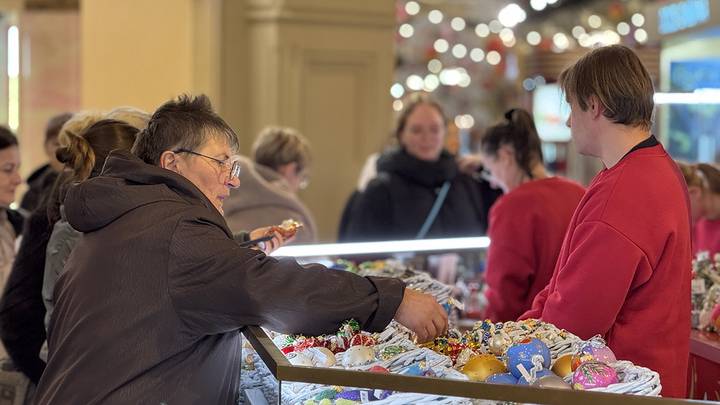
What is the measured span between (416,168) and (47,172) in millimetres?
1857

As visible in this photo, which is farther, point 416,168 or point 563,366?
point 416,168

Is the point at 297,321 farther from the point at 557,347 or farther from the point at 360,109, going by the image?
the point at 360,109

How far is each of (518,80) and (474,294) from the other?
10059 millimetres

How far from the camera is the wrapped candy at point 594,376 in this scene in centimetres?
223

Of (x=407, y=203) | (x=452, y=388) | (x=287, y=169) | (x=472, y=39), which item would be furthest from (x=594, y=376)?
(x=472, y=39)

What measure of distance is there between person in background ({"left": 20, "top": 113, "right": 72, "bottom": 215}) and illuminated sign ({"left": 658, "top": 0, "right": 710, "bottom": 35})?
4.30 meters

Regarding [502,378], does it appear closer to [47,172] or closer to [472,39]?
[47,172]

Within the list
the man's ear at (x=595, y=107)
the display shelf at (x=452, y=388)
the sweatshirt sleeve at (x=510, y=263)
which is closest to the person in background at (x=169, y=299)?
the display shelf at (x=452, y=388)

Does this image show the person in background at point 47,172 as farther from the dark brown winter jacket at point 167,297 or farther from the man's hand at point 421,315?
the man's hand at point 421,315

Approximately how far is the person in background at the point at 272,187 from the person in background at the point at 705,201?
170 cm

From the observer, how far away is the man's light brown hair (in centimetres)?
279

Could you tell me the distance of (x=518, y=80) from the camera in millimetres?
14852

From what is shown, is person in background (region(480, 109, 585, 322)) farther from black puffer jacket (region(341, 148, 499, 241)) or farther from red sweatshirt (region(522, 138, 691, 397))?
black puffer jacket (region(341, 148, 499, 241))

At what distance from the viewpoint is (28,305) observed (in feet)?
11.5
